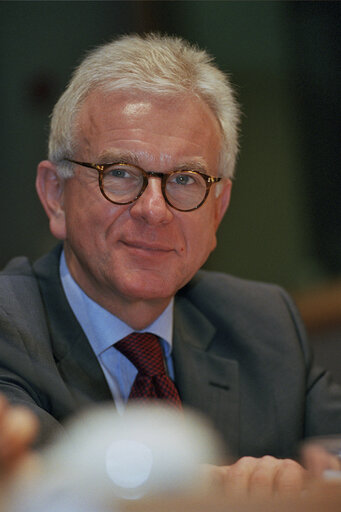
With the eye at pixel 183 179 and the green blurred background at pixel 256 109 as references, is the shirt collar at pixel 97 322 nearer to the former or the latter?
the eye at pixel 183 179

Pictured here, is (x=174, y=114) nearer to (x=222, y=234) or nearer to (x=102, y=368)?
(x=102, y=368)

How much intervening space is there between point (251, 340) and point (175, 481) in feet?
3.59

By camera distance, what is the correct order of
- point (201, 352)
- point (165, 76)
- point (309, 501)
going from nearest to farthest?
point (309, 501) < point (165, 76) < point (201, 352)

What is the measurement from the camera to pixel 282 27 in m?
3.15

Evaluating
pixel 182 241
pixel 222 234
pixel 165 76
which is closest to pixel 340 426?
pixel 182 241

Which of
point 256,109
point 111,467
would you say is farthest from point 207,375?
point 256,109

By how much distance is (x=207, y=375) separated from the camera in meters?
1.67

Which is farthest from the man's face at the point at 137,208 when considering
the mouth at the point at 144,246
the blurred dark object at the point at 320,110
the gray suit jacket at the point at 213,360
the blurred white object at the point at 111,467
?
the blurred dark object at the point at 320,110

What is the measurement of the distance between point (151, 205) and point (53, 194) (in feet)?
1.09

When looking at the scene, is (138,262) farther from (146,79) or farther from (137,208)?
(146,79)

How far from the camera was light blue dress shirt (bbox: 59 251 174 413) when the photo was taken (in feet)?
4.95

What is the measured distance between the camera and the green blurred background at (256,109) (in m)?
2.85

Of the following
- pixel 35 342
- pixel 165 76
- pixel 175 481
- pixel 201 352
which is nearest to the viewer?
pixel 175 481

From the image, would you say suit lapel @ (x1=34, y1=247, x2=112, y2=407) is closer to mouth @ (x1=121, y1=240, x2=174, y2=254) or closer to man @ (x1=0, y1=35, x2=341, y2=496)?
man @ (x1=0, y1=35, x2=341, y2=496)
